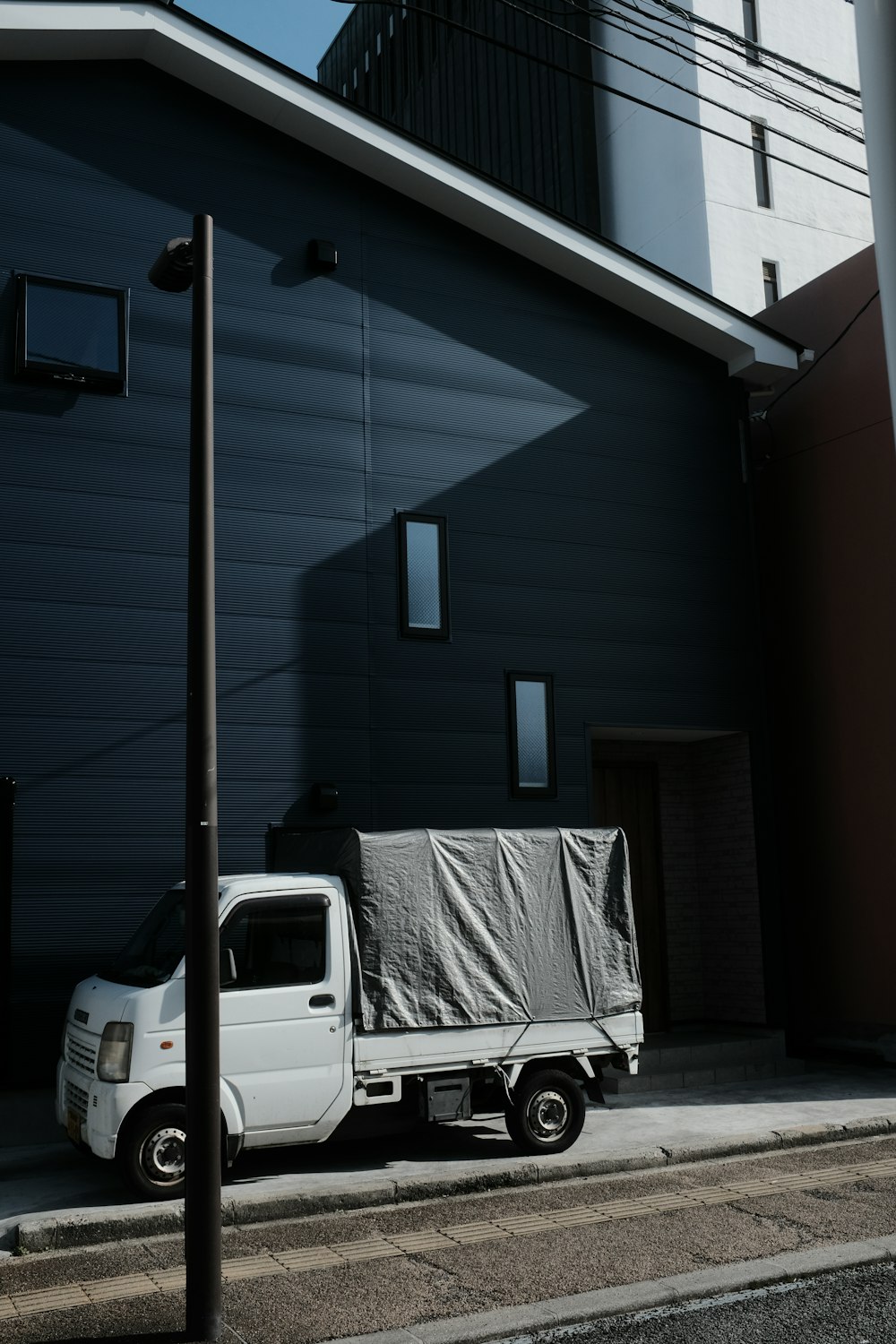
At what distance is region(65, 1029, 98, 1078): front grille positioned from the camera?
27.9ft

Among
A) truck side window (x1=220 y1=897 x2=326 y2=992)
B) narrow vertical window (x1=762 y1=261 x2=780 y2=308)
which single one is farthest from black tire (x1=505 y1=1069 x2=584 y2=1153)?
narrow vertical window (x1=762 y1=261 x2=780 y2=308)

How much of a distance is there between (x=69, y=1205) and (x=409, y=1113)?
243 cm

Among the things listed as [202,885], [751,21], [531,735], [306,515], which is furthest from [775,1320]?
[751,21]

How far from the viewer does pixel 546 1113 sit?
9.64 m

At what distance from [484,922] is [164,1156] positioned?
2.88 m

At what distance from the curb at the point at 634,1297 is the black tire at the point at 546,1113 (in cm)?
283

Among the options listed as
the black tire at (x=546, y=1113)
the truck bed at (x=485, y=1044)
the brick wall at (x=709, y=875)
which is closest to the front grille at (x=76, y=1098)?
the truck bed at (x=485, y=1044)

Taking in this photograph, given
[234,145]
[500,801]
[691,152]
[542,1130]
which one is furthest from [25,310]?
[691,152]

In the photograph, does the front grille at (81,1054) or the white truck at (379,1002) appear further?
the front grille at (81,1054)

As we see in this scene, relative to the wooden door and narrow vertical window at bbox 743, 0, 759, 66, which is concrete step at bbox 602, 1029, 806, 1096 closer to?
the wooden door

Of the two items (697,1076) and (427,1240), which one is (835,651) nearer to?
(697,1076)

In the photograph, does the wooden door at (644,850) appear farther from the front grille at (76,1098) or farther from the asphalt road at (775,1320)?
the asphalt road at (775,1320)

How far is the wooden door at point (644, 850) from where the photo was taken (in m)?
14.7

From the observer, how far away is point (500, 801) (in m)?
12.9
